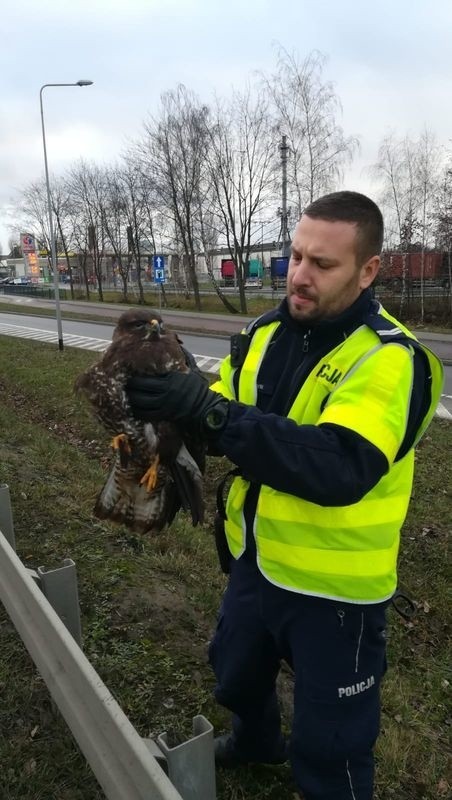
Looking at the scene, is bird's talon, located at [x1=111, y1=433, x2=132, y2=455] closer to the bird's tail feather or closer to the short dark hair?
the bird's tail feather

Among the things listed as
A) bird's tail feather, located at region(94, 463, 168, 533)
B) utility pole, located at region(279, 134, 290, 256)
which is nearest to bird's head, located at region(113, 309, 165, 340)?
bird's tail feather, located at region(94, 463, 168, 533)

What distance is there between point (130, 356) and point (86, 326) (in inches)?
945

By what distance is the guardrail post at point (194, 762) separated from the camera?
1650 millimetres

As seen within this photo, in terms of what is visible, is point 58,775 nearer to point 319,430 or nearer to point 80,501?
point 319,430

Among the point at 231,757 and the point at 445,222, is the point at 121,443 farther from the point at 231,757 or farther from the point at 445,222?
the point at 445,222

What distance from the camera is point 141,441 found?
2.33m

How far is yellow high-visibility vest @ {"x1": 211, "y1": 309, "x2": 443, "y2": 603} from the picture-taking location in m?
1.65

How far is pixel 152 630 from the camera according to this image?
3234 mm

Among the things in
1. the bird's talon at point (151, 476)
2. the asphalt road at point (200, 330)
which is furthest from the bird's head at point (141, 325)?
the asphalt road at point (200, 330)

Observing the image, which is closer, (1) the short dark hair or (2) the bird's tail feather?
(1) the short dark hair

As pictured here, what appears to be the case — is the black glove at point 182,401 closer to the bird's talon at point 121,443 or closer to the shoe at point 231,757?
the bird's talon at point 121,443

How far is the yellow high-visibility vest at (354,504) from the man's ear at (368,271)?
151 mm

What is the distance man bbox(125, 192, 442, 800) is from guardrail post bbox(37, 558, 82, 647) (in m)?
1.06

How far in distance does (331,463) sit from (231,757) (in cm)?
166
